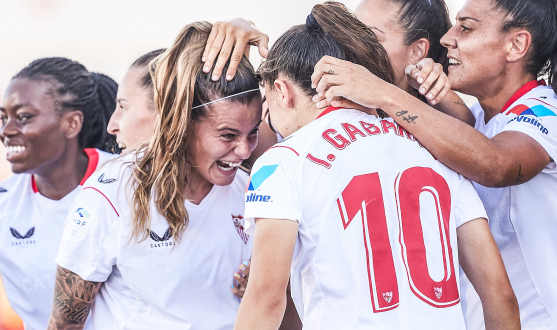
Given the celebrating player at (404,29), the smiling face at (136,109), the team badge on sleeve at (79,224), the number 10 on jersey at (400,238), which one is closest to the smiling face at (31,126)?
the smiling face at (136,109)

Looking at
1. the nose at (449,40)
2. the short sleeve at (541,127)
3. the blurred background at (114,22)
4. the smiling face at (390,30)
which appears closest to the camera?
the short sleeve at (541,127)

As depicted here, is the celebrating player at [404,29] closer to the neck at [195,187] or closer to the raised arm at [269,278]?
the neck at [195,187]

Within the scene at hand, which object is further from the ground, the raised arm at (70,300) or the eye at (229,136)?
the eye at (229,136)

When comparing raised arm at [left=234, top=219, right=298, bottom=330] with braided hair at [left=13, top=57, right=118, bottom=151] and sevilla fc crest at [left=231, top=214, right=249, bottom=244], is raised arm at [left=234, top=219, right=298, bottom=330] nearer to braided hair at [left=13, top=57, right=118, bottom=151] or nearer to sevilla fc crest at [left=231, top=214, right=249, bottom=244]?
sevilla fc crest at [left=231, top=214, right=249, bottom=244]

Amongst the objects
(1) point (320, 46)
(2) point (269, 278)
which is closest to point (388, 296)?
(2) point (269, 278)

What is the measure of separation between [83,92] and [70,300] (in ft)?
6.26

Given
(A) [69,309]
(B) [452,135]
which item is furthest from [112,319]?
(B) [452,135]

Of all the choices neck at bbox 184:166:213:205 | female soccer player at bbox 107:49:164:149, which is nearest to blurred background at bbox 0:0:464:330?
female soccer player at bbox 107:49:164:149

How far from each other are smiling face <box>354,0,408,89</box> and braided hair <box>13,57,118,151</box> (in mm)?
2027

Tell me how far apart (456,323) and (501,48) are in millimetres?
1367

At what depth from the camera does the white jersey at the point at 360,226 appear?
1359 millimetres

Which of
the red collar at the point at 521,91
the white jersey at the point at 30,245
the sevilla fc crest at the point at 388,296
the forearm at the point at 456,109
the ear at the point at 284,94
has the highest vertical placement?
the ear at the point at 284,94

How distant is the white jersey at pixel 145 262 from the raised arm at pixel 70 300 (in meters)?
0.05

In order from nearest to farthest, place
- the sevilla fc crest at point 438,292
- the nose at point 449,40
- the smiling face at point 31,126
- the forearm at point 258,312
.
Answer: the forearm at point 258,312
the sevilla fc crest at point 438,292
the nose at point 449,40
the smiling face at point 31,126
